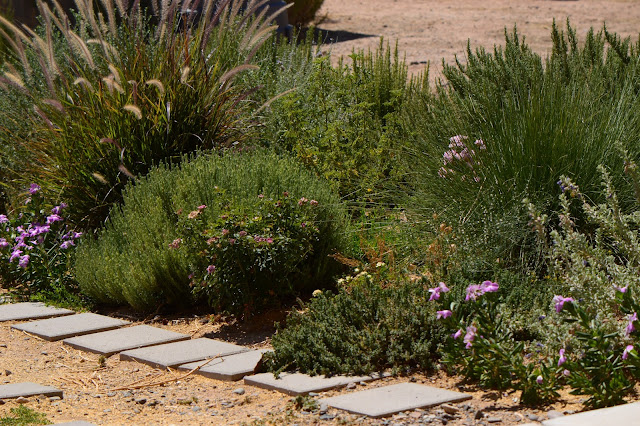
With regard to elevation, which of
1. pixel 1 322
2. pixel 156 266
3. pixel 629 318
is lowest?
pixel 1 322

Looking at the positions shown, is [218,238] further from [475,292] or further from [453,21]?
[453,21]

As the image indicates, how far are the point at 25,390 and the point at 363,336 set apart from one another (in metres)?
1.52

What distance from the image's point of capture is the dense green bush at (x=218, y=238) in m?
→ 4.87

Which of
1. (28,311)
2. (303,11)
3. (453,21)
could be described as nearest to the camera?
(28,311)

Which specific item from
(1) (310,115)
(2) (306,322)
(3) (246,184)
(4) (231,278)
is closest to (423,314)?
(2) (306,322)

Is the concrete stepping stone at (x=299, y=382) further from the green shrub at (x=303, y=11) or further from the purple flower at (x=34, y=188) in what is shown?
the green shrub at (x=303, y=11)

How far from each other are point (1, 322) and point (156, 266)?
1.01 metres

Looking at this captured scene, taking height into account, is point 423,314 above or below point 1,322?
above

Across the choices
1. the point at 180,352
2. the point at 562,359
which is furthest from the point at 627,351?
the point at 180,352

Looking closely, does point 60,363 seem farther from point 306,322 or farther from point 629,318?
point 629,318

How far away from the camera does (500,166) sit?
5.06 metres

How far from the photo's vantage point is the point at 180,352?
14.7 ft

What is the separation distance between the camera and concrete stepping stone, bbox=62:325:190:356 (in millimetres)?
4648

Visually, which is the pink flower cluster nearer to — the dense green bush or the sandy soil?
the dense green bush
